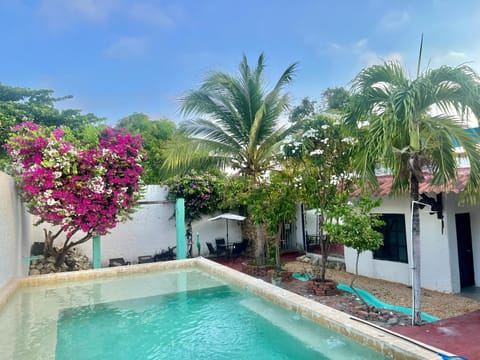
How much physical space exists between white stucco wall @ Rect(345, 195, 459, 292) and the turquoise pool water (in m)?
5.08

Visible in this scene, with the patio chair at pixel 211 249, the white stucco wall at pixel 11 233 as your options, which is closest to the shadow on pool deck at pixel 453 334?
the white stucco wall at pixel 11 233

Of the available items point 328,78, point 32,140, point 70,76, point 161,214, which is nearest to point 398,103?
point 32,140

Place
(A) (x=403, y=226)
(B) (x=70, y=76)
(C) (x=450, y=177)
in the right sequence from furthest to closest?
(B) (x=70, y=76) → (A) (x=403, y=226) → (C) (x=450, y=177)

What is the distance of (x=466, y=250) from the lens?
976 centimetres

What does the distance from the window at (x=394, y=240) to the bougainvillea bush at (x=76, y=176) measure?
8.40m

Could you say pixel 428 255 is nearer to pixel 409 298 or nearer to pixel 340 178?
pixel 409 298

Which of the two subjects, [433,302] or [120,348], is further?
[433,302]

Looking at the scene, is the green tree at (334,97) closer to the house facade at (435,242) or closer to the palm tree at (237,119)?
the palm tree at (237,119)

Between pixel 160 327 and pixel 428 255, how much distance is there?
7.55m

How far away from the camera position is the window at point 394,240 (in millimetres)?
10328

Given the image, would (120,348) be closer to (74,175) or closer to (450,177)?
(74,175)

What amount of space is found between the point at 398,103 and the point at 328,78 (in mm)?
13953

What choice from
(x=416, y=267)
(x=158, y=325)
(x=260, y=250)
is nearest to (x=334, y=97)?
(x=260, y=250)

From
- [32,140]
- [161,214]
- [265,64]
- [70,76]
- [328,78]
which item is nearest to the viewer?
[32,140]
